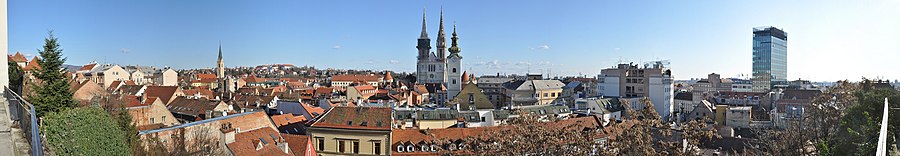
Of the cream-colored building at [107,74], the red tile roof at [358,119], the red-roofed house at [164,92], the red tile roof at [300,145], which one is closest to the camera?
the red tile roof at [300,145]

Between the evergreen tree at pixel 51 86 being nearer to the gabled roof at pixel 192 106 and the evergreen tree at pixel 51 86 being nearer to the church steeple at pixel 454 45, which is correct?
the gabled roof at pixel 192 106

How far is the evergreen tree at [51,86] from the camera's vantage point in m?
14.5

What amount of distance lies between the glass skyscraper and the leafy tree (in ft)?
378

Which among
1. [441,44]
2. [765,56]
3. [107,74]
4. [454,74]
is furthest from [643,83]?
[765,56]

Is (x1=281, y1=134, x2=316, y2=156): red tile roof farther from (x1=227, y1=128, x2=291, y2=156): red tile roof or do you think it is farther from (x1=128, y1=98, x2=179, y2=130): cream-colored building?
(x1=128, y1=98, x2=179, y2=130): cream-colored building

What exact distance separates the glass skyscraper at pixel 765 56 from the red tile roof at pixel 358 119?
3984 inches

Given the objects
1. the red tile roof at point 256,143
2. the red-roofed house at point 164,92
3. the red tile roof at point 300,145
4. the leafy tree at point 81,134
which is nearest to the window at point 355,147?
the red tile roof at point 300,145

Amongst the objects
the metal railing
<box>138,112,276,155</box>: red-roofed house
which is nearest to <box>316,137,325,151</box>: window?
<box>138,112,276,155</box>: red-roofed house

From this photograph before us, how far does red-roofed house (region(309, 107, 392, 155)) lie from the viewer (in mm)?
22812

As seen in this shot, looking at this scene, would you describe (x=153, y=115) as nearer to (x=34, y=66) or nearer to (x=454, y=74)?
(x=34, y=66)

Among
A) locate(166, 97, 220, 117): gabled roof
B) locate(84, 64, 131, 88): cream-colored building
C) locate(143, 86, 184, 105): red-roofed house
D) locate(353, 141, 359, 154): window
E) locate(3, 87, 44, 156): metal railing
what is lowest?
locate(353, 141, 359, 154): window

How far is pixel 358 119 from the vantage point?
77.1 ft

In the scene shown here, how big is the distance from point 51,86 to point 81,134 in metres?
9.41

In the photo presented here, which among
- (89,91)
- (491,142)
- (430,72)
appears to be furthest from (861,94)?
(430,72)
